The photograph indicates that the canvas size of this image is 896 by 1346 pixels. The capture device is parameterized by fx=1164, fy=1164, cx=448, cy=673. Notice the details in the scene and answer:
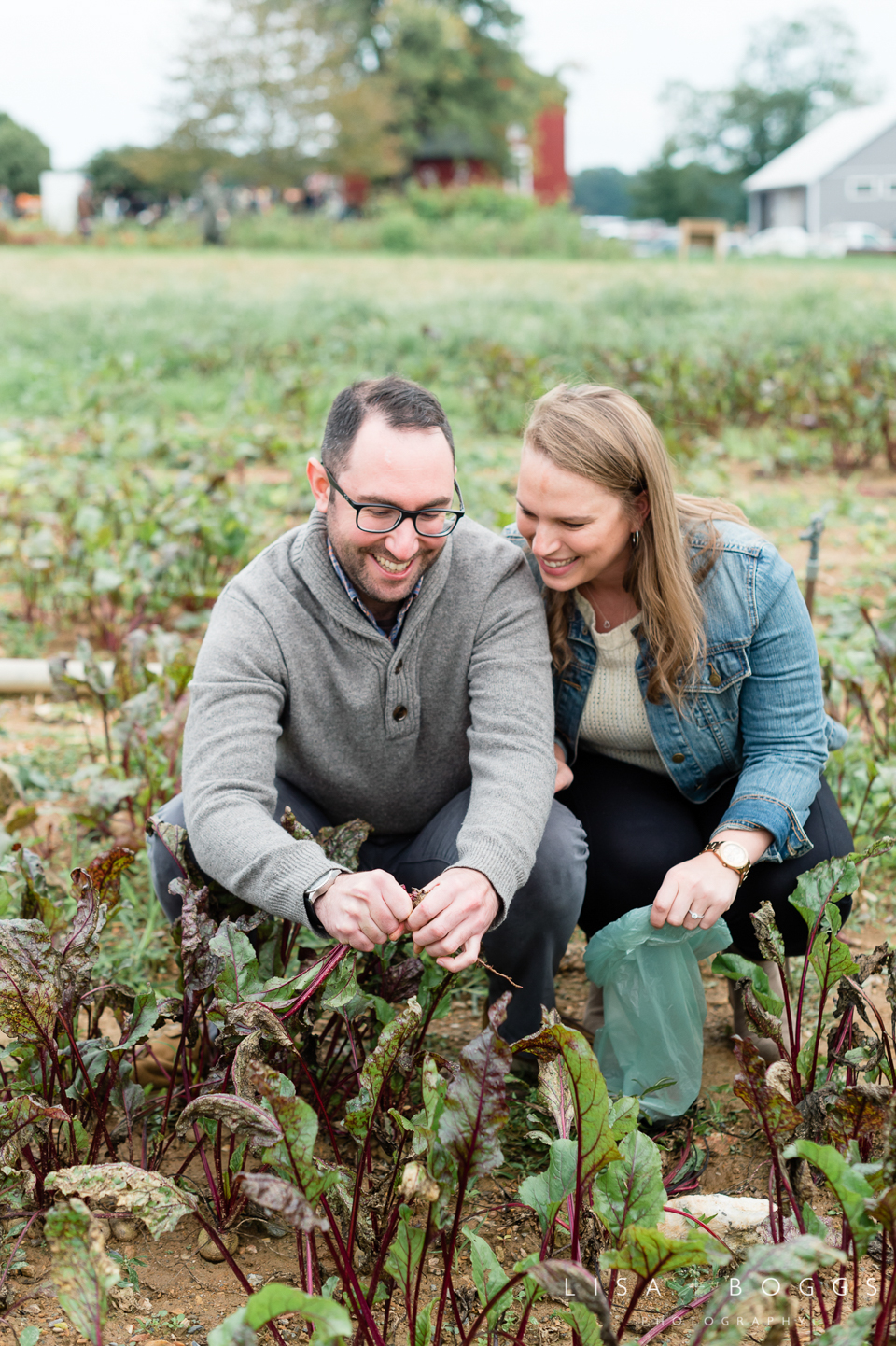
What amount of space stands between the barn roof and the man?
52.2 metres

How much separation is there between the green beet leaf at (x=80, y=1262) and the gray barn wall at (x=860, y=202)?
52.6 meters

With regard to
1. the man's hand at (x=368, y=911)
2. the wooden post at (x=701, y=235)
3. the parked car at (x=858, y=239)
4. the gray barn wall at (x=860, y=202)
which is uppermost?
the gray barn wall at (x=860, y=202)

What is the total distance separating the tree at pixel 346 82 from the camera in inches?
1335

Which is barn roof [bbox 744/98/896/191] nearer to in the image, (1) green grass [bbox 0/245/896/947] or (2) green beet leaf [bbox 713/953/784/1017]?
(1) green grass [bbox 0/245/896/947]

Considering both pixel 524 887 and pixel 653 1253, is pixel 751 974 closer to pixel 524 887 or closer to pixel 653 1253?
pixel 524 887

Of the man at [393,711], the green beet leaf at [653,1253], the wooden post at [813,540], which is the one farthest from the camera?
the wooden post at [813,540]

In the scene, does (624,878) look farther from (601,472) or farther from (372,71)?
(372,71)

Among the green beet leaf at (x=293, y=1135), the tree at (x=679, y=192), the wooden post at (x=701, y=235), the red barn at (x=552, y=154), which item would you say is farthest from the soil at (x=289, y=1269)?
the tree at (x=679, y=192)

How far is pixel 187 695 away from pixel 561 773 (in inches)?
43.3

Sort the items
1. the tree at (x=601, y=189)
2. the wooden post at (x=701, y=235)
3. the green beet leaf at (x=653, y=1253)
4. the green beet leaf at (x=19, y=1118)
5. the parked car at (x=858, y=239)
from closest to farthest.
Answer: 1. the green beet leaf at (x=653, y=1253)
2. the green beet leaf at (x=19, y=1118)
3. the wooden post at (x=701, y=235)
4. the parked car at (x=858, y=239)
5. the tree at (x=601, y=189)

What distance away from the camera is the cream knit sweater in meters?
2.04

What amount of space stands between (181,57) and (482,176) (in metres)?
10.0

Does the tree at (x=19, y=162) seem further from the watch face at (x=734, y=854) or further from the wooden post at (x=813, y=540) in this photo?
the watch face at (x=734, y=854)

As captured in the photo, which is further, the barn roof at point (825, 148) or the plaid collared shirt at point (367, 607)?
the barn roof at point (825, 148)
